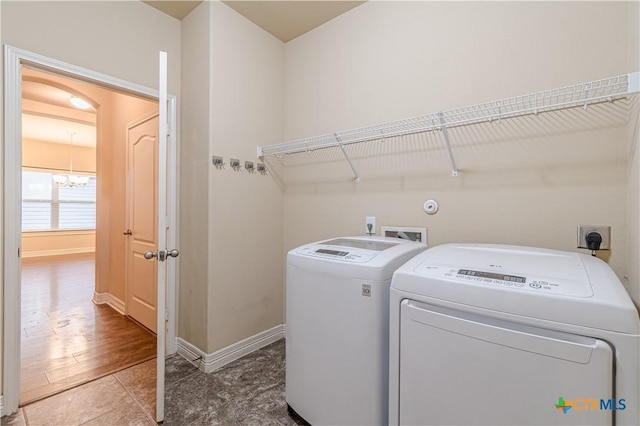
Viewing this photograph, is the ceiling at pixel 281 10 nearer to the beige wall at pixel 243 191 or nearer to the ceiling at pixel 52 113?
the beige wall at pixel 243 191

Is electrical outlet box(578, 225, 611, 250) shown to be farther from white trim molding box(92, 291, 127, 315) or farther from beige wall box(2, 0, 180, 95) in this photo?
white trim molding box(92, 291, 127, 315)

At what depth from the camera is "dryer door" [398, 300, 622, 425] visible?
0.78m

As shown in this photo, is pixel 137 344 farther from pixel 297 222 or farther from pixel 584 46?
pixel 584 46

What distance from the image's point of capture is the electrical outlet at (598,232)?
1315 mm

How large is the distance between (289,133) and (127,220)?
1.99 metres

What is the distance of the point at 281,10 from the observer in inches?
87.9

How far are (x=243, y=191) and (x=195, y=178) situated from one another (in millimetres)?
369

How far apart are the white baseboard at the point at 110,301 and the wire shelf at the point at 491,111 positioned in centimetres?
245

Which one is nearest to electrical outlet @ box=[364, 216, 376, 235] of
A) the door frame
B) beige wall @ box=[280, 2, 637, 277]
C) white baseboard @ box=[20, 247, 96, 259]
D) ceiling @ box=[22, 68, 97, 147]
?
beige wall @ box=[280, 2, 637, 277]

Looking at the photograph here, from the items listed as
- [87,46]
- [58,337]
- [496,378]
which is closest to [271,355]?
[496,378]

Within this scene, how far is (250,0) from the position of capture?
6.97ft

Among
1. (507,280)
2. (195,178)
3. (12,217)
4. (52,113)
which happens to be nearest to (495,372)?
(507,280)

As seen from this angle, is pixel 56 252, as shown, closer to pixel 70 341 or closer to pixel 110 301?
pixel 110 301

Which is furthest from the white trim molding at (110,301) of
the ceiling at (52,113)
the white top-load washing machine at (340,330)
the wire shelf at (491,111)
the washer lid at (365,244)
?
the washer lid at (365,244)
